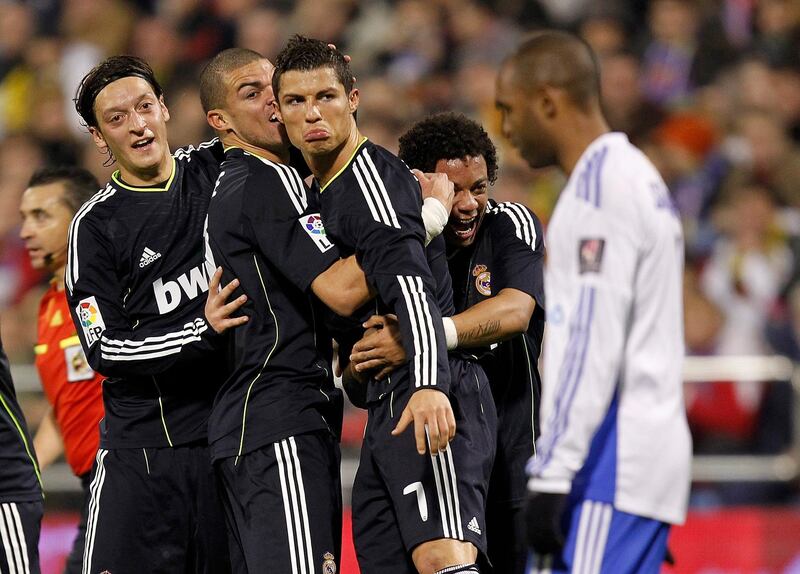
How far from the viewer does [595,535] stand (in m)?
3.34

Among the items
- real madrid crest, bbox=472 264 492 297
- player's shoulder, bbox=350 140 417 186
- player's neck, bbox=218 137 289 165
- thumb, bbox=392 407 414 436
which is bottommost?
thumb, bbox=392 407 414 436

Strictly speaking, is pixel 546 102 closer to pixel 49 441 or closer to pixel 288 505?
pixel 288 505

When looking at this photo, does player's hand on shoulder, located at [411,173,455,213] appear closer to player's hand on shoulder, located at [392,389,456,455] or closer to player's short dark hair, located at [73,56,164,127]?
player's hand on shoulder, located at [392,389,456,455]

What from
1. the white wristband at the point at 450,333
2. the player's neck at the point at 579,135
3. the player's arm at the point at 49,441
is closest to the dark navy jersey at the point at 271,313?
the white wristband at the point at 450,333

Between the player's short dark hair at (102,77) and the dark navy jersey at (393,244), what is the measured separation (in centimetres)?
124

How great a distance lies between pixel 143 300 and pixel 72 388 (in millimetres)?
1245

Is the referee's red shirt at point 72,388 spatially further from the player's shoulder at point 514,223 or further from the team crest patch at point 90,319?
the player's shoulder at point 514,223

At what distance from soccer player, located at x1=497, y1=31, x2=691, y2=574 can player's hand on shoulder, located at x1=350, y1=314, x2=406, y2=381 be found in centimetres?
86

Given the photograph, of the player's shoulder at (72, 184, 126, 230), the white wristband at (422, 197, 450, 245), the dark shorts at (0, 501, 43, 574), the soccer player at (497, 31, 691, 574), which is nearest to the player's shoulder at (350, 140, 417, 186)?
the white wristband at (422, 197, 450, 245)

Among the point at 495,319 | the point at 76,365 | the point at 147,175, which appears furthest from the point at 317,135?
the point at 76,365

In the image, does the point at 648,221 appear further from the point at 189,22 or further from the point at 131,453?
the point at 189,22

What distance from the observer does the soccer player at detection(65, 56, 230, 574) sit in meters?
4.77

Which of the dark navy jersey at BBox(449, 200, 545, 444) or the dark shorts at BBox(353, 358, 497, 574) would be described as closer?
the dark shorts at BBox(353, 358, 497, 574)

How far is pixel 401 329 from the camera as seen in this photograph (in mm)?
4000
